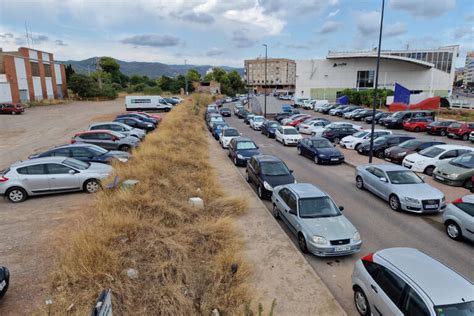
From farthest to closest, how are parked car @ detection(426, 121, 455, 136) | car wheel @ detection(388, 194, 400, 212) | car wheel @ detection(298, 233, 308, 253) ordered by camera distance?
1. parked car @ detection(426, 121, 455, 136)
2. car wheel @ detection(388, 194, 400, 212)
3. car wheel @ detection(298, 233, 308, 253)

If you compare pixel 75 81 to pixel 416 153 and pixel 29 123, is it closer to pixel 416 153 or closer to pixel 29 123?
pixel 29 123

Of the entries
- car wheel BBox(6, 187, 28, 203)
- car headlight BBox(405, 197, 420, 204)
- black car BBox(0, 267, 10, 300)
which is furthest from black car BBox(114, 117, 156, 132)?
black car BBox(0, 267, 10, 300)

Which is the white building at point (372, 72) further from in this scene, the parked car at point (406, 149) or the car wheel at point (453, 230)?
the car wheel at point (453, 230)

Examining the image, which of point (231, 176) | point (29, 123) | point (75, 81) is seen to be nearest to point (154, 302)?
point (231, 176)

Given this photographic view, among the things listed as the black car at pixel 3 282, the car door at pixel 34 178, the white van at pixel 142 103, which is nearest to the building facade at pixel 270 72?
the white van at pixel 142 103

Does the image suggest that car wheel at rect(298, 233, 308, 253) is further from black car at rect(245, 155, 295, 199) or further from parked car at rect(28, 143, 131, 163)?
parked car at rect(28, 143, 131, 163)

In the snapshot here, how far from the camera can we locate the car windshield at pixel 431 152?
624 inches

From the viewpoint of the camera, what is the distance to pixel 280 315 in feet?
18.9

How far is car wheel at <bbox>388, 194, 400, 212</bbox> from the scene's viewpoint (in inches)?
432

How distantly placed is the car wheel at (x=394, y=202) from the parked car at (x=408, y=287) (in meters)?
5.71

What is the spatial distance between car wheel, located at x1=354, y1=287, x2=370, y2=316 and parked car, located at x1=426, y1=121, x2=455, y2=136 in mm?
26782

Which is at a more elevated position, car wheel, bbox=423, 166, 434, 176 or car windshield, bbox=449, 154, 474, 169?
car windshield, bbox=449, 154, 474, 169

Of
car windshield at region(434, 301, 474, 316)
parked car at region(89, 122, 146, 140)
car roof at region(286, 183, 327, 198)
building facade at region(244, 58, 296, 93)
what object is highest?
building facade at region(244, 58, 296, 93)

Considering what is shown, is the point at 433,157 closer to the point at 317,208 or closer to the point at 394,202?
the point at 394,202
